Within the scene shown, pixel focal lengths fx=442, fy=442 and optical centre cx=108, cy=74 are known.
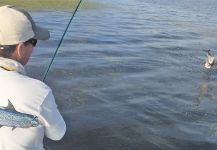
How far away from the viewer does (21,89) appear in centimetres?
298

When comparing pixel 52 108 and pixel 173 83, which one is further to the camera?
Result: pixel 173 83

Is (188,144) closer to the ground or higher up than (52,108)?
closer to the ground

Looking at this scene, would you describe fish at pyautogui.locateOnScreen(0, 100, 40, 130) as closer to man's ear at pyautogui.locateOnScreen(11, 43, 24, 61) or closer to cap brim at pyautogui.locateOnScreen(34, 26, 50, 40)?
man's ear at pyautogui.locateOnScreen(11, 43, 24, 61)

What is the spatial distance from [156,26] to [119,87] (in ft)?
33.4

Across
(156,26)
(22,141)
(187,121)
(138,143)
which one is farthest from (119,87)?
(156,26)

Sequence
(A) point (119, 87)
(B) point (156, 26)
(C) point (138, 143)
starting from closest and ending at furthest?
(C) point (138, 143)
(A) point (119, 87)
(B) point (156, 26)

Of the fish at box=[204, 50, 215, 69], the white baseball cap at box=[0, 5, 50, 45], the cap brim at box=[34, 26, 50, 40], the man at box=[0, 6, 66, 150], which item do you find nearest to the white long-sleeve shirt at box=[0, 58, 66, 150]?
the man at box=[0, 6, 66, 150]

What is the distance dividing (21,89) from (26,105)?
0.12 meters

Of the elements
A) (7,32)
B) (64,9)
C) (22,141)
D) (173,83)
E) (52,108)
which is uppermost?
(7,32)

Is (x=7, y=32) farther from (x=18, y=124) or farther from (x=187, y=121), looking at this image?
(x=187, y=121)

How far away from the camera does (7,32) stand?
314 centimetres

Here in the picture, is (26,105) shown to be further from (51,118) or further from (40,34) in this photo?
(40,34)

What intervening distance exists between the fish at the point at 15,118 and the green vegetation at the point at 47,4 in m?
20.7

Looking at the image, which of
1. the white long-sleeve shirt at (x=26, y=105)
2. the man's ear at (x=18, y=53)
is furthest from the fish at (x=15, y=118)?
the man's ear at (x=18, y=53)
